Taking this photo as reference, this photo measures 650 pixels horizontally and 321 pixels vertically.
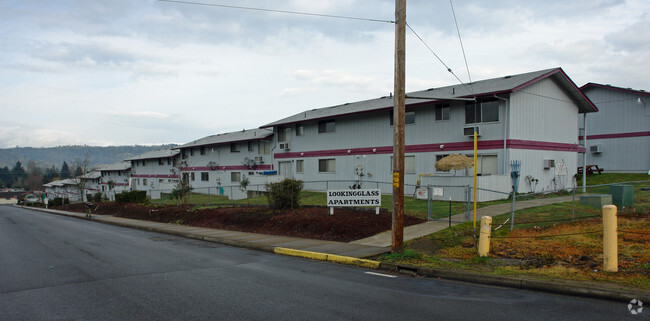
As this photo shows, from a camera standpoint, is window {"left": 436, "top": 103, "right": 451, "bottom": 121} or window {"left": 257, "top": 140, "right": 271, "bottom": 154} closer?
window {"left": 436, "top": 103, "right": 451, "bottom": 121}

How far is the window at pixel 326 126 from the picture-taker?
111 ft

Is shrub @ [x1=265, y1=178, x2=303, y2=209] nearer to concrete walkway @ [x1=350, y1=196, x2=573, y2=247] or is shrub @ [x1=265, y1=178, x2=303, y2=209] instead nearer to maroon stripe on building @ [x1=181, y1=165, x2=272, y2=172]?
concrete walkway @ [x1=350, y1=196, x2=573, y2=247]

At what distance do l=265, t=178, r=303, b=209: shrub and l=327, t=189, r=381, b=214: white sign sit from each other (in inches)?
128

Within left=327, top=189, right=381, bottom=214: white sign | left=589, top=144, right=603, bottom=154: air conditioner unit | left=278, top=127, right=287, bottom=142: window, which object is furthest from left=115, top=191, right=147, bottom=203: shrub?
left=589, top=144, right=603, bottom=154: air conditioner unit

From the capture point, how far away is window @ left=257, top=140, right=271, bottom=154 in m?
41.3

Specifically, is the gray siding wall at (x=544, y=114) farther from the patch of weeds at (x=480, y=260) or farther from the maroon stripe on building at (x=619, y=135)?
the patch of weeds at (x=480, y=260)

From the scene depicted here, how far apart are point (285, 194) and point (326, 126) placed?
16414 millimetres

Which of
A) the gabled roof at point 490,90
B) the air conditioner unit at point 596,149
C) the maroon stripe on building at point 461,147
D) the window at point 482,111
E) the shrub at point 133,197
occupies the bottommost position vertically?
the shrub at point 133,197

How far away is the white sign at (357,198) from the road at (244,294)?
4778 mm

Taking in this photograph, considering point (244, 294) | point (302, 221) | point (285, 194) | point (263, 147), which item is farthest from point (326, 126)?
point (244, 294)

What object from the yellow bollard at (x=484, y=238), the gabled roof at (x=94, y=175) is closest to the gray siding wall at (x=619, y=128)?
the yellow bollard at (x=484, y=238)

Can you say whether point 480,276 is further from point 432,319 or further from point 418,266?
point 432,319

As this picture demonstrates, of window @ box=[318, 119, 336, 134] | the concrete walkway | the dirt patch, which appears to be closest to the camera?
the concrete walkway

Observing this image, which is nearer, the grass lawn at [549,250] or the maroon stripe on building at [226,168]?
the grass lawn at [549,250]
